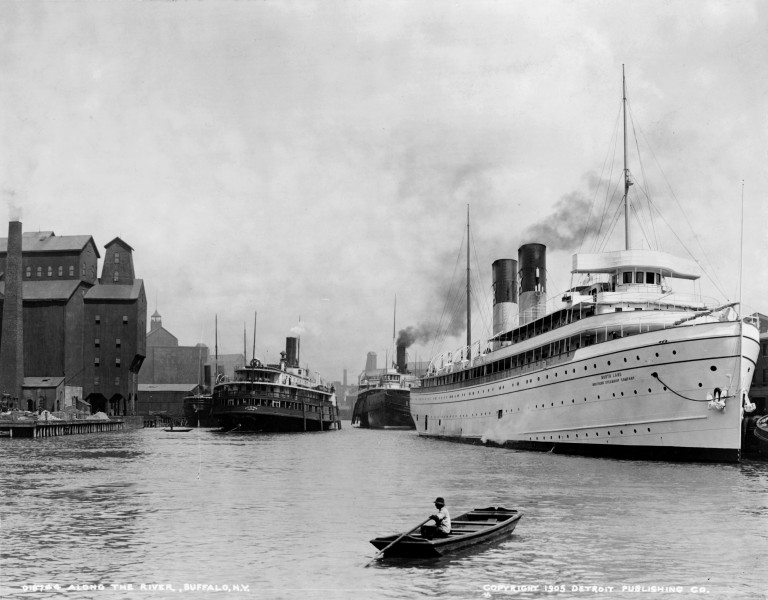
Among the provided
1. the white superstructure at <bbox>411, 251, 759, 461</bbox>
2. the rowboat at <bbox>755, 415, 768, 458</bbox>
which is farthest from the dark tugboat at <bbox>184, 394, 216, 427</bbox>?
the rowboat at <bbox>755, 415, 768, 458</bbox>

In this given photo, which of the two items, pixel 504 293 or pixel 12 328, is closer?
pixel 504 293

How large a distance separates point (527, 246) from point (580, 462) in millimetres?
21065

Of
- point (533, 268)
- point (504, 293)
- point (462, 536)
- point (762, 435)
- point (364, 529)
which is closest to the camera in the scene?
point (462, 536)

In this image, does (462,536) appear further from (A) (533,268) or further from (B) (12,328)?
(B) (12,328)

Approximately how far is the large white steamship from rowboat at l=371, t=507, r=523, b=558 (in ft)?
64.5

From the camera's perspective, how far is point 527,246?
57938 millimetres

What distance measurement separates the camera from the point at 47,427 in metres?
72.3

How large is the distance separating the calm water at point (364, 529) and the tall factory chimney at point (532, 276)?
1812 cm

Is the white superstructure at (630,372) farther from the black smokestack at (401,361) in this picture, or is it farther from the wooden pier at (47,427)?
the black smokestack at (401,361)

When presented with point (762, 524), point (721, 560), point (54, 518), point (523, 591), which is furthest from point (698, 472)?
point (54, 518)

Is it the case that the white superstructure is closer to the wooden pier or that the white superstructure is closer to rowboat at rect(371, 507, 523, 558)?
rowboat at rect(371, 507, 523, 558)

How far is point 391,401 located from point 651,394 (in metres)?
79.1

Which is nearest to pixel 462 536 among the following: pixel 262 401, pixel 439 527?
pixel 439 527

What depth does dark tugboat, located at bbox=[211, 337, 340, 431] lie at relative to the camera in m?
89.8
